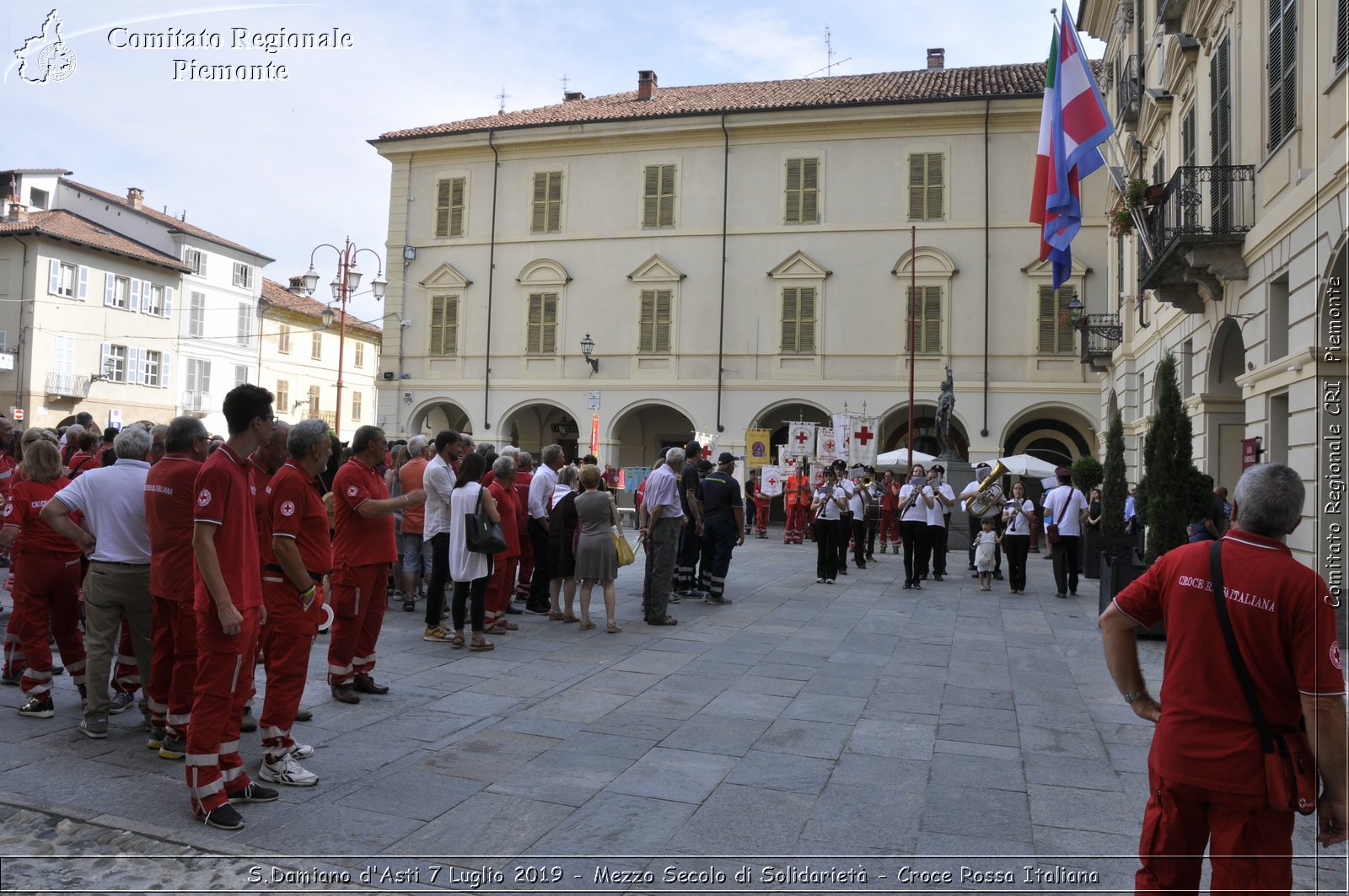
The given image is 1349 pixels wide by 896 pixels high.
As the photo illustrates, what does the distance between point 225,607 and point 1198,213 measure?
1528cm

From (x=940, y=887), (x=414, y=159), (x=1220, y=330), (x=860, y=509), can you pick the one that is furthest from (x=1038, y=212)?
(x=414, y=159)

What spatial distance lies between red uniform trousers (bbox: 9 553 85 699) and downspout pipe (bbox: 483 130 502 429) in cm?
2710

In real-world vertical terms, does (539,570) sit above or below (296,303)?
below

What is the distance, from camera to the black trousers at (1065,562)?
14.7 meters

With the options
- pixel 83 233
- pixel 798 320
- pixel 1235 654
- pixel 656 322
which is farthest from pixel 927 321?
pixel 83 233

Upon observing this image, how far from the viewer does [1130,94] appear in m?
21.6

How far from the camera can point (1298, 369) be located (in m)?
11.2

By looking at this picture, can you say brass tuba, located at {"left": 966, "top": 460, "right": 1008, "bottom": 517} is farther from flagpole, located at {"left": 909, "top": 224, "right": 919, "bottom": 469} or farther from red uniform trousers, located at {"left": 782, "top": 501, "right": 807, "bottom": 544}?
flagpole, located at {"left": 909, "top": 224, "right": 919, "bottom": 469}

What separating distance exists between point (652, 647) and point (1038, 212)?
42.0 feet

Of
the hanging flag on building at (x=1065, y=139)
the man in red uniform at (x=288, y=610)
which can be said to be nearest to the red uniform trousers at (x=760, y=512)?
the hanging flag on building at (x=1065, y=139)

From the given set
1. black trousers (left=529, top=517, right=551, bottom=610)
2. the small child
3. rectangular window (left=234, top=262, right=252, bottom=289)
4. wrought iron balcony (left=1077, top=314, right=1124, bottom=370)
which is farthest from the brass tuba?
rectangular window (left=234, top=262, right=252, bottom=289)

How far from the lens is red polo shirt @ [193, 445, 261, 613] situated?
4.66 m

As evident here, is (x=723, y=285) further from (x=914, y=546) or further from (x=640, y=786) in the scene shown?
(x=640, y=786)

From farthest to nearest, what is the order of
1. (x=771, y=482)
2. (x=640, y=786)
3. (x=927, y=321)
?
(x=927, y=321), (x=771, y=482), (x=640, y=786)
